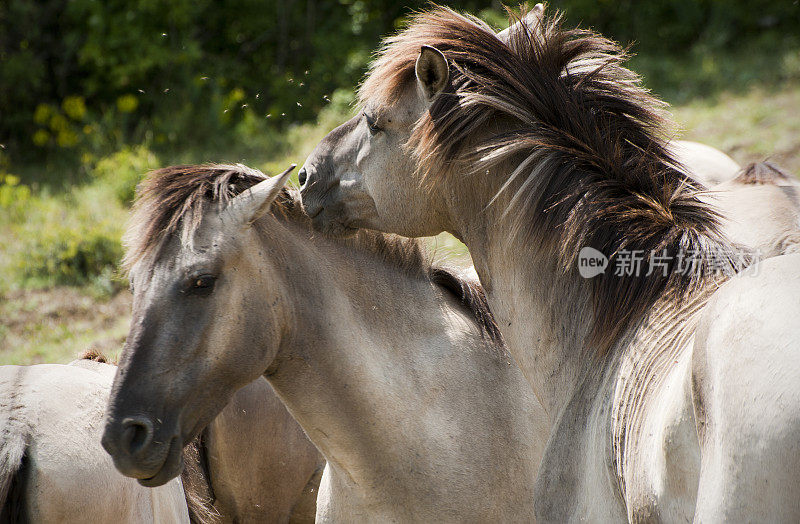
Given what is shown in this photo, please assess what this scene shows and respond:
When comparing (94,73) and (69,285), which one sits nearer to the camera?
(69,285)

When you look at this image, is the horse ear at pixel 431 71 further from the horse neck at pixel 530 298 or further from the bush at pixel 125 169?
the bush at pixel 125 169

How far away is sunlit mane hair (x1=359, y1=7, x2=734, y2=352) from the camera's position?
2129mm

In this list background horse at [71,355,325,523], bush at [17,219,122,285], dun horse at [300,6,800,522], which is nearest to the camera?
dun horse at [300,6,800,522]

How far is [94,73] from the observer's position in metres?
11.5

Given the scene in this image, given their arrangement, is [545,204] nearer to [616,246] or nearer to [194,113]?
[616,246]

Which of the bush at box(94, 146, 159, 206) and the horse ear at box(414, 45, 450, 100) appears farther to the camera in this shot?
the bush at box(94, 146, 159, 206)

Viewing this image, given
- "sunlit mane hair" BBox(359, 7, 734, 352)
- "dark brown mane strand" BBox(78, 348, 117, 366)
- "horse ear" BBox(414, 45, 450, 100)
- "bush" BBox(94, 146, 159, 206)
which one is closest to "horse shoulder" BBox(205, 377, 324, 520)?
"dark brown mane strand" BBox(78, 348, 117, 366)

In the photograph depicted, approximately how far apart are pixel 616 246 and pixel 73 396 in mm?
1919

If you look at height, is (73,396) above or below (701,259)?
below

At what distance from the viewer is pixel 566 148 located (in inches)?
88.9

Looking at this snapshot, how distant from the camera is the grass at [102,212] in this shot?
6209 millimetres

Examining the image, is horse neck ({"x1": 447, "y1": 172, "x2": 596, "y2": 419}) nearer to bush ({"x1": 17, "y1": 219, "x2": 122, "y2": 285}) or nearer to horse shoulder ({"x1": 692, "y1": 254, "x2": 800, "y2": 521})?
horse shoulder ({"x1": 692, "y1": 254, "x2": 800, "y2": 521})

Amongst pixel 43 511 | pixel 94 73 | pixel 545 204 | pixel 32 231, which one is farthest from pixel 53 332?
pixel 94 73

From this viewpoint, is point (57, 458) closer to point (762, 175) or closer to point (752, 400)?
point (752, 400)
